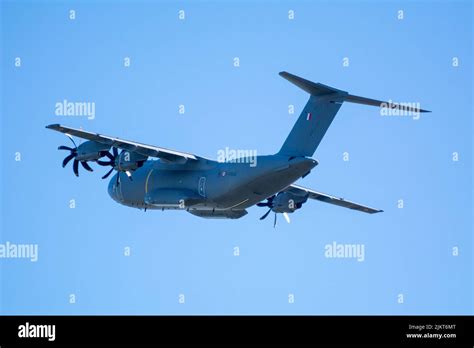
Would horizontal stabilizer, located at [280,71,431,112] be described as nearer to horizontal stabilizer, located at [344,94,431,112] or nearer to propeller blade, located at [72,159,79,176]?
horizontal stabilizer, located at [344,94,431,112]

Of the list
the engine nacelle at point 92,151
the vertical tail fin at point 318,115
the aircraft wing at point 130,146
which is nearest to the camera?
the vertical tail fin at point 318,115

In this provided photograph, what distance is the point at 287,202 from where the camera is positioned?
124 ft

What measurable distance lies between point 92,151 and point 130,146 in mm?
1315

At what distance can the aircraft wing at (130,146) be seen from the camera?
33500 mm

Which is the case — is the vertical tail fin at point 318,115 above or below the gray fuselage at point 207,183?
above

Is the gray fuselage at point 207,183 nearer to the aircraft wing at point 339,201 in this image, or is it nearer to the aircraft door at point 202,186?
the aircraft door at point 202,186

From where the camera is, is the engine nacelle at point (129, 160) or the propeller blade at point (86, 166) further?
the propeller blade at point (86, 166)

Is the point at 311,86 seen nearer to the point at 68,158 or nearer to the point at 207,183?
the point at 207,183

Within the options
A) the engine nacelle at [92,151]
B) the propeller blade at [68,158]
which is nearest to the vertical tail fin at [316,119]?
the engine nacelle at [92,151]

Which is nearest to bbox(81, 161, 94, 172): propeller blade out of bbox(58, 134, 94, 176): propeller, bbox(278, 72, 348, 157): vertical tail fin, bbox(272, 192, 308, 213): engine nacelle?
bbox(58, 134, 94, 176): propeller

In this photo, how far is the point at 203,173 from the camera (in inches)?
1372

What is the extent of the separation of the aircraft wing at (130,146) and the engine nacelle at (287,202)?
3.98 m
